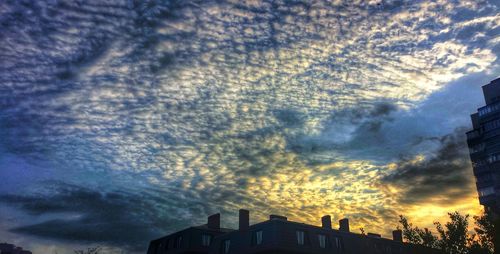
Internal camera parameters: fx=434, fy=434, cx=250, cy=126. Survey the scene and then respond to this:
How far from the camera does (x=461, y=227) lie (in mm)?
47156

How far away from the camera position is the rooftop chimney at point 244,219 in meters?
51.4

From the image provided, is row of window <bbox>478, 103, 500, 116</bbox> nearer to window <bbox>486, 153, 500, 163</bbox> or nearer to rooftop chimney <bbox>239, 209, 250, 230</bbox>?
window <bbox>486, 153, 500, 163</bbox>

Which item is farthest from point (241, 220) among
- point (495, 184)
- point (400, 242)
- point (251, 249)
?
point (495, 184)

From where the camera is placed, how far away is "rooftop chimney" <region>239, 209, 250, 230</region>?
5138 centimetres

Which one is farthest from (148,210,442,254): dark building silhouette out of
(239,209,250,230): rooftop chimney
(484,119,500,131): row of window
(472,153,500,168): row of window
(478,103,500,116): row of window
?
(478,103,500,116): row of window

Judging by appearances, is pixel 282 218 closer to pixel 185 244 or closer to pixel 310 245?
pixel 310 245

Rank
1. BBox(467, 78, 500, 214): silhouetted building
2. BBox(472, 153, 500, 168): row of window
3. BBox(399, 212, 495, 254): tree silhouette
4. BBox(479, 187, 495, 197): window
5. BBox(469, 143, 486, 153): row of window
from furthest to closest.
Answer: BBox(469, 143, 486, 153): row of window
BBox(479, 187, 495, 197): window
BBox(472, 153, 500, 168): row of window
BBox(467, 78, 500, 214): silhouetted building
BBox(399, 212, 495, 254): tree silhouette

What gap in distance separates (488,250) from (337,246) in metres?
15.8

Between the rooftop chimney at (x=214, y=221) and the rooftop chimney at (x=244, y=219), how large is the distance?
30.5ft

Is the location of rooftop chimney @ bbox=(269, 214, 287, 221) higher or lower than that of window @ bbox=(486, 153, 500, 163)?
lower

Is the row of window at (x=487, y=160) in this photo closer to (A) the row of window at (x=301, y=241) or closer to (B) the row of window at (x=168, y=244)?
(A) the row of window at (x=301, y=241)

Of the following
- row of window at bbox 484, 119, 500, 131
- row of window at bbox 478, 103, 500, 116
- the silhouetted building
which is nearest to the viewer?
row of window at bbox 484, 119, 500, 131

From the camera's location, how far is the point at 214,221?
60531 millimetres

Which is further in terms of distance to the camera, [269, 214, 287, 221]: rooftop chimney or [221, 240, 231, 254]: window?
[221, 240, 231, 254]: window
